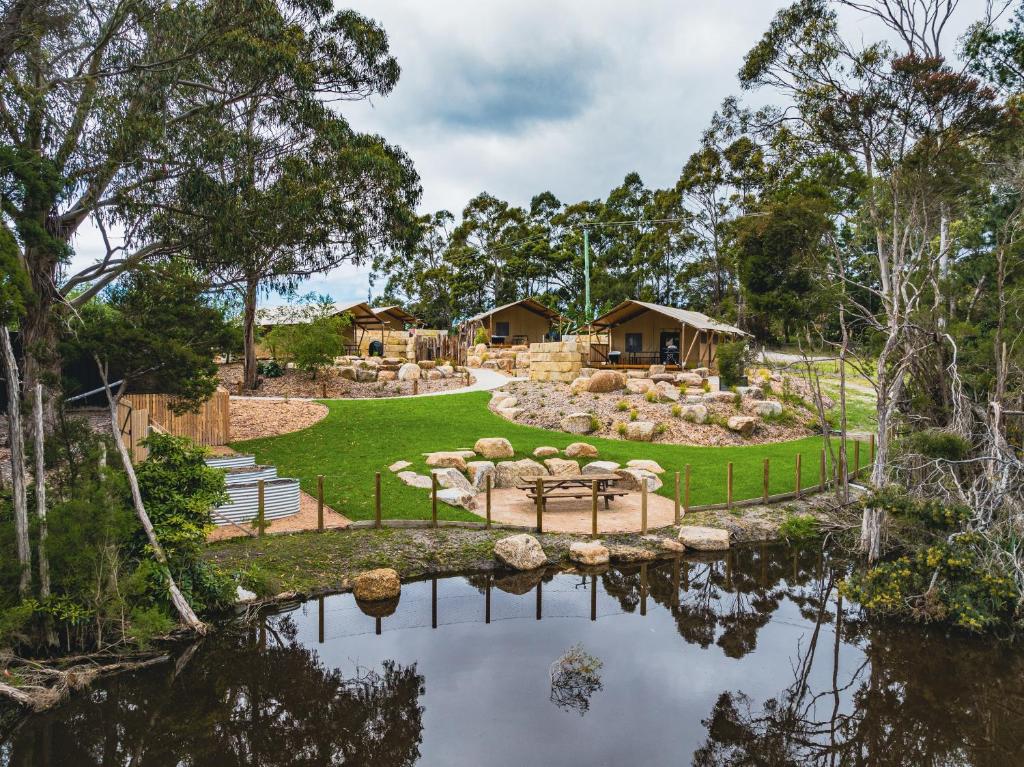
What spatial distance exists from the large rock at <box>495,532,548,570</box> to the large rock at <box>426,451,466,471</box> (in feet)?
14.3

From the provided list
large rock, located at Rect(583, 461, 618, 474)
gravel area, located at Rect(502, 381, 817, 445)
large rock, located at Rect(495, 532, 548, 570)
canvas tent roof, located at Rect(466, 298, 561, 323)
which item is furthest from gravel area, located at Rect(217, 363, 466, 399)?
large rock, located at Rect(495, 532, 548, 570)

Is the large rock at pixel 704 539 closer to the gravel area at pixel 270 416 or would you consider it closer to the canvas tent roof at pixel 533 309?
the gravel area at pixel 270 416

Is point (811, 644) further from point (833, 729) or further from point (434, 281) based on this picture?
point (434, 281)

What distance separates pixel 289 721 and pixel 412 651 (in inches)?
69.7

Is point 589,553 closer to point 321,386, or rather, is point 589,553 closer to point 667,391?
point 667,391

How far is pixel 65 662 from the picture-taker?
7027mm

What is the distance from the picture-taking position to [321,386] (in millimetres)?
25500

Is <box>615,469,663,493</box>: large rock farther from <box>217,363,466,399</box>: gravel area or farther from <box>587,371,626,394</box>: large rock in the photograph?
<box>217,363,466,399</box>: gravel area

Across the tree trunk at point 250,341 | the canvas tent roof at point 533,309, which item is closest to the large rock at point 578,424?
the tree trunk at point 250,341

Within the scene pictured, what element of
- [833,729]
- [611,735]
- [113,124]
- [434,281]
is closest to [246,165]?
[113,124]

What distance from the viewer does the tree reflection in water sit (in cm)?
583

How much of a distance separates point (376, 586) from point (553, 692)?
3329mm

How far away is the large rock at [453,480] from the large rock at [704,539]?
439cm

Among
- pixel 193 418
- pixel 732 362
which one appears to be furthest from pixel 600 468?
pixel 193 418
